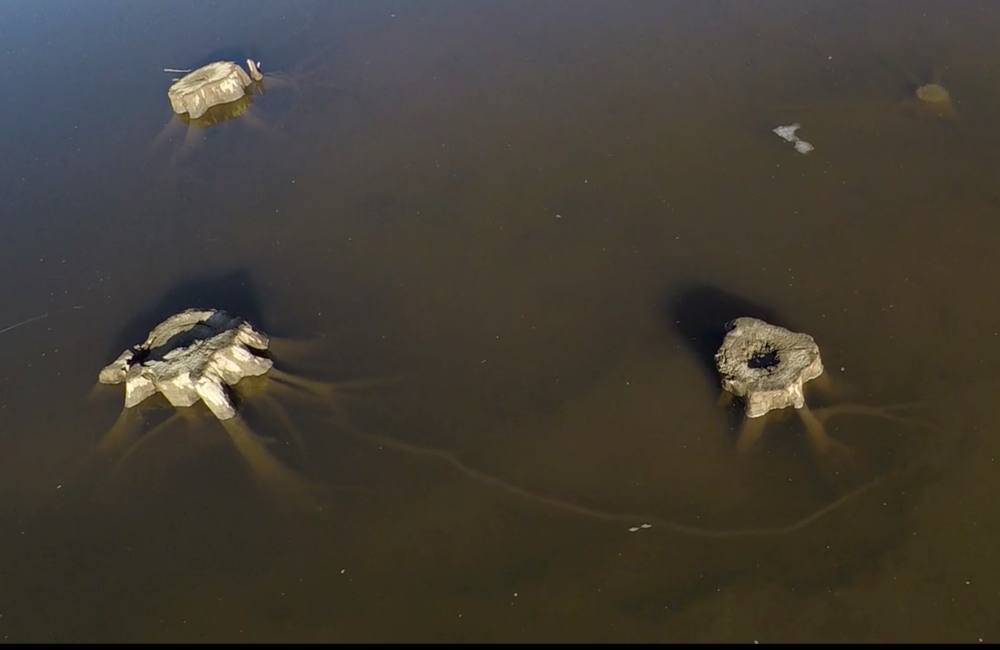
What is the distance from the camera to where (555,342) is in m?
7.56

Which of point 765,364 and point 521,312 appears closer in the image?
point 765,364

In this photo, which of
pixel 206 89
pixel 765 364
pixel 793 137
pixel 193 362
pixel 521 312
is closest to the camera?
pixel 765 364

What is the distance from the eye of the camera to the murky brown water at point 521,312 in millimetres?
5945

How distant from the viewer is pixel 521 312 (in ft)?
25.8

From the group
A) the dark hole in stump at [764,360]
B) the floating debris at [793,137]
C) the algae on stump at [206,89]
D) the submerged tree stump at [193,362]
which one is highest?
the algae on stump at [206,89]

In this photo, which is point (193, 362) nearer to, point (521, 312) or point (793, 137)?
point (521, 312)

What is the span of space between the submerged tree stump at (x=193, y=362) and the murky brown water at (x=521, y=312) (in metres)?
0.29

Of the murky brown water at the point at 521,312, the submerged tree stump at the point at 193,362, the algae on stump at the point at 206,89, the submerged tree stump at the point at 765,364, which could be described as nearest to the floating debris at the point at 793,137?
the murky brown water at the point at 521,312

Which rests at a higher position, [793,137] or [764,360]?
[793,137]

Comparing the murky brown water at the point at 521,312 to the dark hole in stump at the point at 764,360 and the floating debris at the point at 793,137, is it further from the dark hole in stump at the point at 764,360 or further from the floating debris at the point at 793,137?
the dark hole in stump at the point at 764,360

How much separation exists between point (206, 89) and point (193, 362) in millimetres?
5311

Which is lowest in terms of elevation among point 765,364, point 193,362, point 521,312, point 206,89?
point 765,364

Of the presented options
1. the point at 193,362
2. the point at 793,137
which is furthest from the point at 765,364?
the point at 193,362

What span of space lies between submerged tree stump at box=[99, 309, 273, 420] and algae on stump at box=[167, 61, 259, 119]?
440cm
